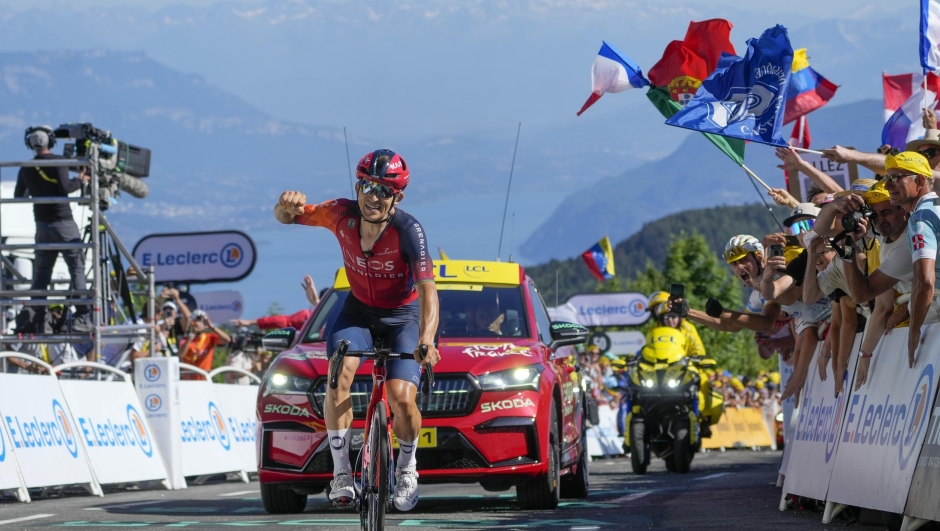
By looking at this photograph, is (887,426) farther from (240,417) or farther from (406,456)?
(240,417)

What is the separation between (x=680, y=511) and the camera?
10.9 metres

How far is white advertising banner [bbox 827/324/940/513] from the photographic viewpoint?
26.4 ft

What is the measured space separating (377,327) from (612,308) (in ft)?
172

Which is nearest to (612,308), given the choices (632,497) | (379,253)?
(632,497)

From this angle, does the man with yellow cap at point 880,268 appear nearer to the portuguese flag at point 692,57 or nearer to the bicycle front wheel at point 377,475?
the bicycle front wheel at point 377,475

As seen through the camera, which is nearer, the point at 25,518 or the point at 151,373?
the point at 25,518

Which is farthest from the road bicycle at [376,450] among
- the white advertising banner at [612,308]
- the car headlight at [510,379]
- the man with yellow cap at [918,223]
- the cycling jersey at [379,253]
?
the white advertising banner at [612,308]

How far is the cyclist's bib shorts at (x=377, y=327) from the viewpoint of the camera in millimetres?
8344

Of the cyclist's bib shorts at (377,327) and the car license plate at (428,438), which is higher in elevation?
the cyclist's bib shorts at (377,327)

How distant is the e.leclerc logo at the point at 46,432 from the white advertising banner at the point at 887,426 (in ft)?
23.6

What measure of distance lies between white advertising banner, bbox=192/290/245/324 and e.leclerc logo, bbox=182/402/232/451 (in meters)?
18.1

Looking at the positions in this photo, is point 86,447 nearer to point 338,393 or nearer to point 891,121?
point 338,393

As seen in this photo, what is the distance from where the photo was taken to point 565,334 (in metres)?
12.1

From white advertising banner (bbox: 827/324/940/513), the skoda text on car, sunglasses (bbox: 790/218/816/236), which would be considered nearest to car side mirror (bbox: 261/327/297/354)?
the skoda text on car
